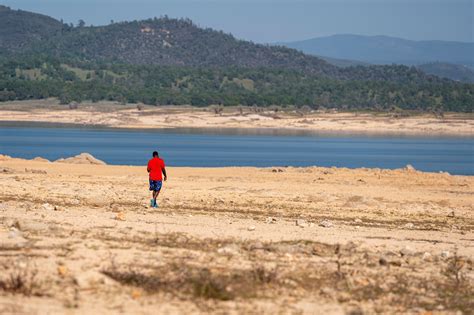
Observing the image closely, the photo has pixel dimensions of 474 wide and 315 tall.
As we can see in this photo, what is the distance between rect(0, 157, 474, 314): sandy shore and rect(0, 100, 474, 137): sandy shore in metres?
77.4

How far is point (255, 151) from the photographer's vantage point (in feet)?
196

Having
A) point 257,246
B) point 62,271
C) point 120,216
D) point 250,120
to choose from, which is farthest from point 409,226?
point 250,120

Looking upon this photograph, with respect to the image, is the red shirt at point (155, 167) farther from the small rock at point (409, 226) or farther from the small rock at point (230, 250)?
the small rock at point (230, 250)

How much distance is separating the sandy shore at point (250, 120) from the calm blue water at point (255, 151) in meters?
19.3

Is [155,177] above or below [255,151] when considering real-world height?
above

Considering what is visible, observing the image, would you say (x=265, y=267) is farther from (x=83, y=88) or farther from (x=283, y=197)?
(x=83, y=88)

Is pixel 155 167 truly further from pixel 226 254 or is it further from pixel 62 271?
pixel 62 271

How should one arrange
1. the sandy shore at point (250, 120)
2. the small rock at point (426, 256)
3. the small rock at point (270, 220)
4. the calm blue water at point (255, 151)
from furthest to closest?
the sandy shore at point (250, 120), the calm blue water at point (255, 151), the small rock at point (270, 220), the small rock at point (426, 256)

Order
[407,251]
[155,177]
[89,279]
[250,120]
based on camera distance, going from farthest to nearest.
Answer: [250,120] < [155,177] < [407,251] < [89,279]

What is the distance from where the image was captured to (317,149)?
64.2 metres

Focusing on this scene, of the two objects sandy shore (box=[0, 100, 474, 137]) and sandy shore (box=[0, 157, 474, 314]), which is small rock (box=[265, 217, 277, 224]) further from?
sandy shore (box=[0, 100, 474, 137])

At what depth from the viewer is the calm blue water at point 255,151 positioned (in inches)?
1933

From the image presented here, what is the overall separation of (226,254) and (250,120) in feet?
319

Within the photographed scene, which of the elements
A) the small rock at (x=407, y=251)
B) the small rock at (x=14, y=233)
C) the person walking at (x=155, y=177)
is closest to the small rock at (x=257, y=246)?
the small rock at (x=407, y=251)
